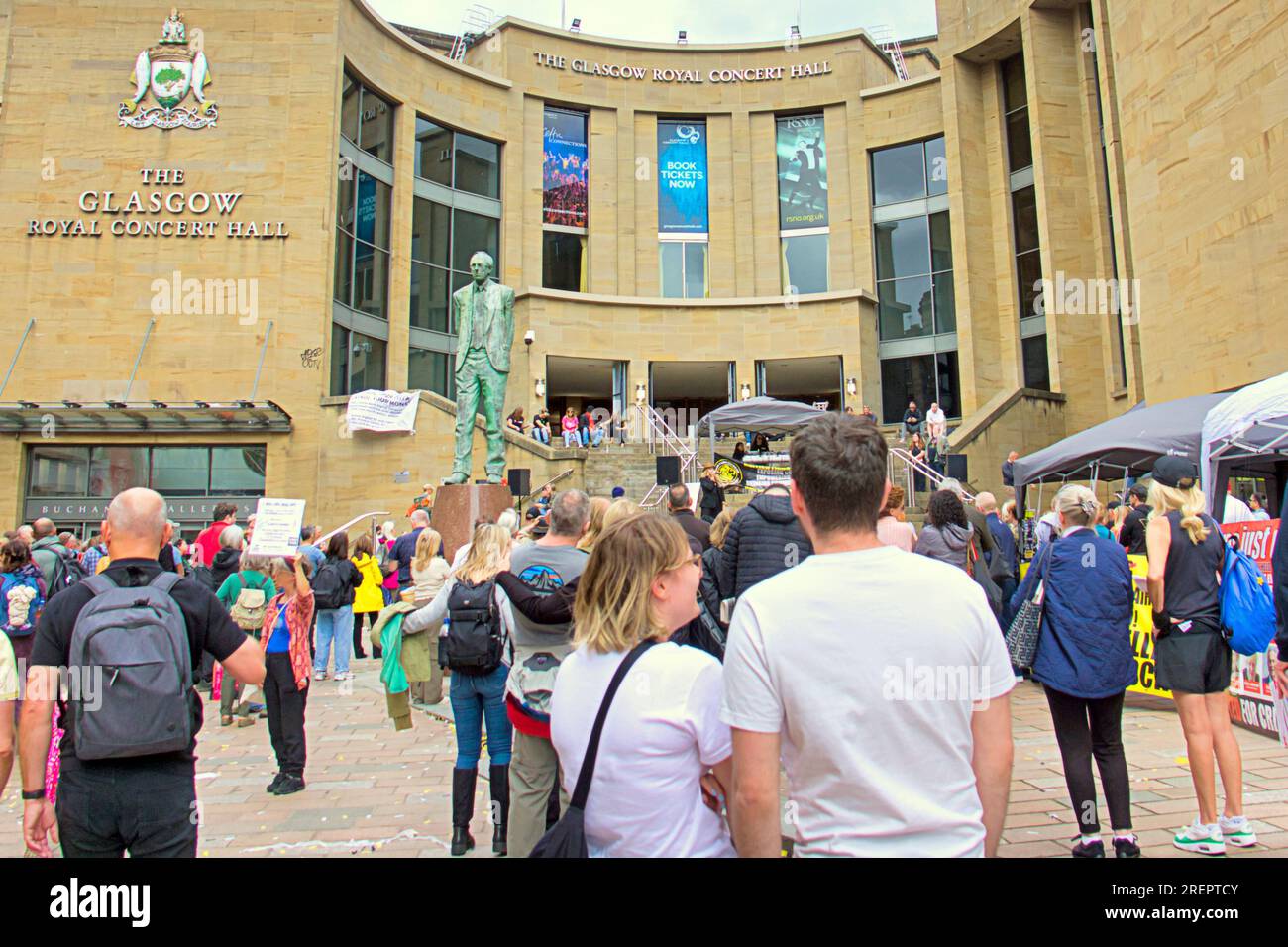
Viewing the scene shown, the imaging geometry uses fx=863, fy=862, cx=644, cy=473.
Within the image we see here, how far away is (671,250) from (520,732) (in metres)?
30.9

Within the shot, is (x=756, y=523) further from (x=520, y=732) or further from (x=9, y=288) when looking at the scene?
(x=9, y=288)

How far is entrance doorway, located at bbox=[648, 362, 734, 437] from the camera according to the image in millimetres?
32281

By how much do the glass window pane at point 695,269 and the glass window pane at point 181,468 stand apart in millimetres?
17613

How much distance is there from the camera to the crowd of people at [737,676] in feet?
6.36

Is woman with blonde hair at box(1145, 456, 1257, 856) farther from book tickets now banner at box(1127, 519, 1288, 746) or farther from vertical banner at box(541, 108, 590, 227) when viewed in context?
vertical banner at box(541, 108, 590, 227)

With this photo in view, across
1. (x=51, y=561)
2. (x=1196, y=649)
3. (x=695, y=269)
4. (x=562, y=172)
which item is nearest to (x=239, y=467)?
(x=562, y=172)

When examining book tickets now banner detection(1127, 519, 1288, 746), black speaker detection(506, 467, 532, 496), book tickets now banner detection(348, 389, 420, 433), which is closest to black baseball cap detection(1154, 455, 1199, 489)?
book tickets now banner detection(1127, 519, 1288, 746)

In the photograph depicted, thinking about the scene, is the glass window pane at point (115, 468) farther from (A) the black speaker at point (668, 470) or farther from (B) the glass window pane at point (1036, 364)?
(B) the glass window pane at point (1036, 364)

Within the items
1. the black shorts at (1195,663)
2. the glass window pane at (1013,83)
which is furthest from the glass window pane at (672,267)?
the black shorts at (1195,663)

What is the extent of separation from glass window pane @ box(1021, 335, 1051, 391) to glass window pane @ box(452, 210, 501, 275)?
62.0ft

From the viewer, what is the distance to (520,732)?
11.5 feet

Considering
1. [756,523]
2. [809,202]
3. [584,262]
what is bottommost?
[756,523]

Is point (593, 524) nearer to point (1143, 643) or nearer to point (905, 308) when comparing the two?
point (1143, 643)
